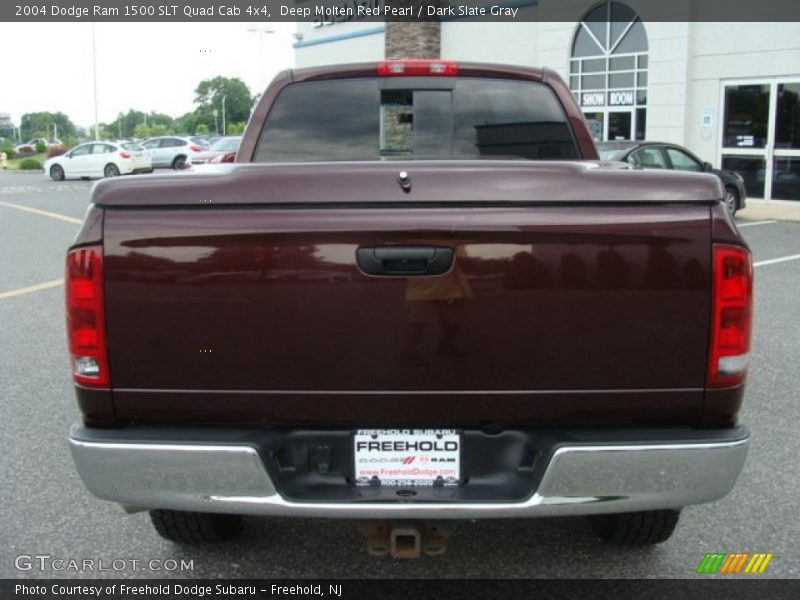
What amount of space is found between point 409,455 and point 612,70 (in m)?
21.9

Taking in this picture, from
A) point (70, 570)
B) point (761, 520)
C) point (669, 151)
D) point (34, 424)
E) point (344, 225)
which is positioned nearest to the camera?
point (344, 225)

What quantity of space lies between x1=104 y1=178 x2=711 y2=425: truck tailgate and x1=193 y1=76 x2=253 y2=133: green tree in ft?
346

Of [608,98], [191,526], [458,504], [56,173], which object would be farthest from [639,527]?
[56,173]

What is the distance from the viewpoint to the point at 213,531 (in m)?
3.33

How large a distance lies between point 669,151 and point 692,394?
1338 cm

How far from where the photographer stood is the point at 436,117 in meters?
4.29

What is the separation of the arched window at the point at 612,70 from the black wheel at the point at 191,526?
19.7 meters

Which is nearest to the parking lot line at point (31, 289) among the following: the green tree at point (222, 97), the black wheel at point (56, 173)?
the black wheel at point (56, 173)

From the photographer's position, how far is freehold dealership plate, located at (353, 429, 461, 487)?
8.50ft

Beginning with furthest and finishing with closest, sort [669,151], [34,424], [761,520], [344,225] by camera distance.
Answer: [669,151]
[34,424]
[761,520]
[344,225]

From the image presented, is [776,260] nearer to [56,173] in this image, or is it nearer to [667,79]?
[667,79]

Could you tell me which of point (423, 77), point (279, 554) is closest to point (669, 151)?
point (423, 77)

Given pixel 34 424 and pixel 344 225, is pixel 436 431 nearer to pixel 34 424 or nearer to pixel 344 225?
pixel 344 225

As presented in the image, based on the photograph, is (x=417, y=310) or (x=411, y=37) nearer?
(x=417, y=310)
